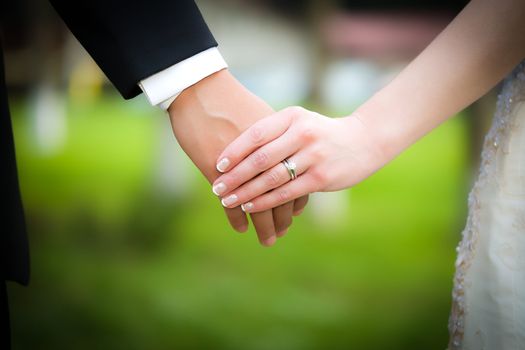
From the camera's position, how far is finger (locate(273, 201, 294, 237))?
1.13 m

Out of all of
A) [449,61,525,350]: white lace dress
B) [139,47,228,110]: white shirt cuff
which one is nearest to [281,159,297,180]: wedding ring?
[139,47,228,110]: white shirt cuff

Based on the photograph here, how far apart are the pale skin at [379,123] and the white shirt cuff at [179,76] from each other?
0.14 metres

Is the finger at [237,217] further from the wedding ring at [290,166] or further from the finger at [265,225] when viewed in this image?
the wedding ring at [290,166]

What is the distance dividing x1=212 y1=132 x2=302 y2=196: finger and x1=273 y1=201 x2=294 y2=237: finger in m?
0.16

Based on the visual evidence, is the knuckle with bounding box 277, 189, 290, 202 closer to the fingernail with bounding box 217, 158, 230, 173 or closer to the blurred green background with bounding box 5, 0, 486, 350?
the fingernail with bounding box 217, 158, 230, 173

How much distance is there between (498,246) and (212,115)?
58cm

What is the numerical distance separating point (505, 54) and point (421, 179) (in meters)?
3.17

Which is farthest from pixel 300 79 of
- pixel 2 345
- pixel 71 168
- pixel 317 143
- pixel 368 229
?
pixel 2 345

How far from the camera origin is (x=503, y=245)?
0.89 metres

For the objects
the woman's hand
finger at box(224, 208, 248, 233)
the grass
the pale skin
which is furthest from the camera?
the grass

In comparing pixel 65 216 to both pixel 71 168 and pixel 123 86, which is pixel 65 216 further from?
pixel 123 86

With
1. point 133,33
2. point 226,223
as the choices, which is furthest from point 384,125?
point 226,223

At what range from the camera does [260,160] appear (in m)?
0.97

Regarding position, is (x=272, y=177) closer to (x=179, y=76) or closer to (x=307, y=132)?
(x=307, y=132)
